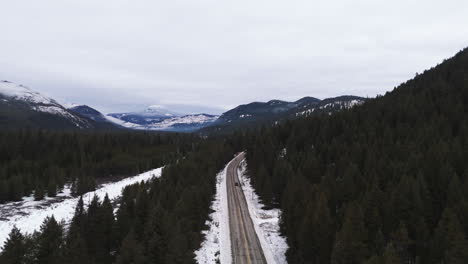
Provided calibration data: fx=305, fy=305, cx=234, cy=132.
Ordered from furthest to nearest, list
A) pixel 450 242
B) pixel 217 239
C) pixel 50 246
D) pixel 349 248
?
pixel 217 239 < pixel 50 246 < pixel 349 248 < pixel 450 242

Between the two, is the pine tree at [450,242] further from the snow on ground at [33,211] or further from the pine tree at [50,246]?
the snow on ground at [33,211]

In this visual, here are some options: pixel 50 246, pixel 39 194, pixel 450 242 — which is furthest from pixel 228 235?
pixel 39 194

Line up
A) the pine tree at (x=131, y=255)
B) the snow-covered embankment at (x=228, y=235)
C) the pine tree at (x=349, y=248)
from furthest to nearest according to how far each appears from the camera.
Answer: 1. the snow-covered embankment at (x=228, y=235)
2. the pine tree at (x=349, y=248)
3. the pine tree at (x=131, y=255)

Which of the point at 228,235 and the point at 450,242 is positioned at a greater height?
the point at 450,242

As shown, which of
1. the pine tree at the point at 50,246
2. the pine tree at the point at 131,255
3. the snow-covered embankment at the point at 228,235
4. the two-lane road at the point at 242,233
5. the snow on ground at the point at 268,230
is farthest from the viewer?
the snow on ground at the point at 268,230

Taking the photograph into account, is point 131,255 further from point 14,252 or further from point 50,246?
point 14,252

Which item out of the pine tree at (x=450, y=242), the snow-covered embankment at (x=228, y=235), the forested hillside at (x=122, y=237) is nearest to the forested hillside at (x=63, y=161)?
the snow-covered embankment at (x=228, y=235)
